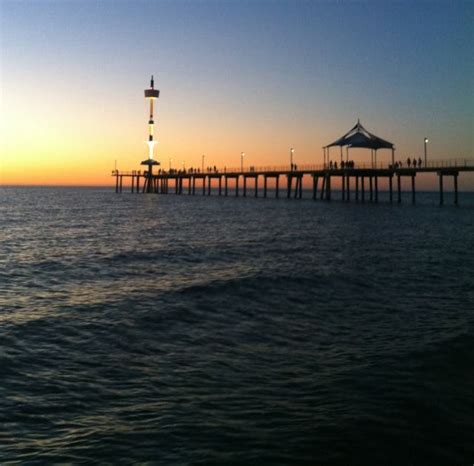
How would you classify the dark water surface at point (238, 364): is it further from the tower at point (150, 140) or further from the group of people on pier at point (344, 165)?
the tower at point (150, 140)

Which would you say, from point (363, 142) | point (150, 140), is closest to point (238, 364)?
point (363, 142)

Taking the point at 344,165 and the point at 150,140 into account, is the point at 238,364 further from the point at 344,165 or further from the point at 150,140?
the point at 150,140

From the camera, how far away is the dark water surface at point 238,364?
17.8ft

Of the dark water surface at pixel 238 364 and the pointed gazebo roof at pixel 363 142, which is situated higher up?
the pointed gazebo roof at pixel 363 142

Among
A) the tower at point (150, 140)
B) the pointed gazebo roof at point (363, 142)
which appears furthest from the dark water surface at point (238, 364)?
the tower at point (150, 140)

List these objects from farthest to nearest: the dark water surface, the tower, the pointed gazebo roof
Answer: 1. the tower
2. the pointed gazebo roof
3. the dark water surface

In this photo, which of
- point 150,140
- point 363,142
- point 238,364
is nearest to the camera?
point 238,364

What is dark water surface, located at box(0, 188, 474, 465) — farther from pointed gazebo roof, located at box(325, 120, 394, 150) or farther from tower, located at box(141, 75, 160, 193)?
tower, located at box(141, 75, 160, 193)

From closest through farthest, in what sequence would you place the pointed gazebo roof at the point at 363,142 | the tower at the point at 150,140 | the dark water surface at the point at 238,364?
1. the dark water surface at the point at 238,364
2. the pointed gazebo roof at the point at 363,142
3. the tower at the point at 150,140

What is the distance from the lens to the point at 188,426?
5.78 meters

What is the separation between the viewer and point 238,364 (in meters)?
7.82

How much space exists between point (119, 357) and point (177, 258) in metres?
11.6

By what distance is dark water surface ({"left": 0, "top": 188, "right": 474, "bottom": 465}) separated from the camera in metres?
5.42

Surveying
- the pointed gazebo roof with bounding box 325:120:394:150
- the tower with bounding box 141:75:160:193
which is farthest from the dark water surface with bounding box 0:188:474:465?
the tower with bounding box 141:75:160:193
